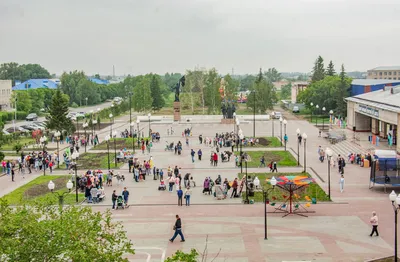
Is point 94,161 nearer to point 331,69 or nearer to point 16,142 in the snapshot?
point 16,142

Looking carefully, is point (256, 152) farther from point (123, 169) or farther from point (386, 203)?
point (386, 203)

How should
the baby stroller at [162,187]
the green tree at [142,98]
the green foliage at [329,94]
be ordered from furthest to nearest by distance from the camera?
the green tree at [142,98]
the green foliage at [329,94]
the baby stroller at [162,187]

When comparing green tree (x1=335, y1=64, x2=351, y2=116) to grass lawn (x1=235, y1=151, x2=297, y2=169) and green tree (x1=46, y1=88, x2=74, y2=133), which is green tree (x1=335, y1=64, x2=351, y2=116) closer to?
grass lawn (x1=235, y1=151, x2=297, y2=169)

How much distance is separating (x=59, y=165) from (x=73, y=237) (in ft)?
93.4

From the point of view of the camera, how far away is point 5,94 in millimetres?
93250

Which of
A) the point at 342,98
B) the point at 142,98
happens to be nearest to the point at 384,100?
the point at 342,98

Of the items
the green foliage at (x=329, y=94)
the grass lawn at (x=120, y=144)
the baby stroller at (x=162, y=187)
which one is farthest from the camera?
the green foliage at (x=329, y=94)

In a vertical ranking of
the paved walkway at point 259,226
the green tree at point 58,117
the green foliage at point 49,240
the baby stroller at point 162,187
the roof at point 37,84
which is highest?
the roof at point 37,84

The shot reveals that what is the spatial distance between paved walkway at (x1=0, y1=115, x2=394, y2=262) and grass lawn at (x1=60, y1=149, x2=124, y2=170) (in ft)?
21.3

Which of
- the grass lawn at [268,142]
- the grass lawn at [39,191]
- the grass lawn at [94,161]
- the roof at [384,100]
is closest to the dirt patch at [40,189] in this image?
the grass lawn at [39,191]

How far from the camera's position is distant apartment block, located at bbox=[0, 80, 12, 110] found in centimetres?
9218

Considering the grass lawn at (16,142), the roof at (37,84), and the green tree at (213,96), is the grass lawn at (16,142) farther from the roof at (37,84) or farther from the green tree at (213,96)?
the roof at (37,84)

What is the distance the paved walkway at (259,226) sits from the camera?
61.8 feet

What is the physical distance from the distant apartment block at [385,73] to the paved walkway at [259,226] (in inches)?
5360
